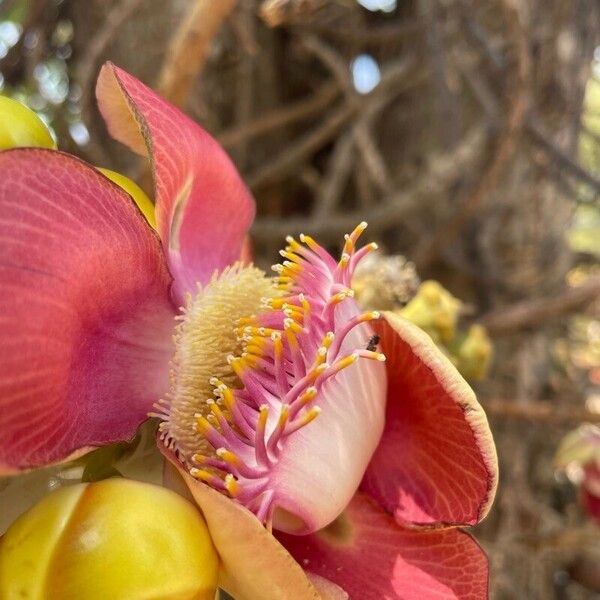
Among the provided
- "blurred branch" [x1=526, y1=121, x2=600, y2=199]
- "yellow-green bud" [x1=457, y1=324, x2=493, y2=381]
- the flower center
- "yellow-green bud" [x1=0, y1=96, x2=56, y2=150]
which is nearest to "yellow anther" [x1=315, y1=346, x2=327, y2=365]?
the flower center

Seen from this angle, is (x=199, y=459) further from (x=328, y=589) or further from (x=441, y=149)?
(x=441, y=149)

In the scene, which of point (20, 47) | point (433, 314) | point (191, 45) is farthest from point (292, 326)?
point (20, 47)

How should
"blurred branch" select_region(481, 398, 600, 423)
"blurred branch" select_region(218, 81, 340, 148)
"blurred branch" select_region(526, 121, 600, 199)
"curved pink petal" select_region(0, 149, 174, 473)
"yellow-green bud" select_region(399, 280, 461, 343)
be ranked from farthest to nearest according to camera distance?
1. "blurred branch" select_region(218, 81, 340, 148)
2. "blurred branch" select_region(526, 121, 600, 199)
3. "blurred branch" select_region(481, 398, 600, 423)
4. "yellow-green bud" select_region(399, 280, 461, 343)
5. "curved pink petal" select_region(0, 149, 174, 473)

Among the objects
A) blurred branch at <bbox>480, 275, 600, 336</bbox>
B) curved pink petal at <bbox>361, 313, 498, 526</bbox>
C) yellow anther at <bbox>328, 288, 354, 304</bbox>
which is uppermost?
yellow anther at <bbox>328, 288, 354, 304</bbox>

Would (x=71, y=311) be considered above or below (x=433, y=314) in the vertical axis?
above

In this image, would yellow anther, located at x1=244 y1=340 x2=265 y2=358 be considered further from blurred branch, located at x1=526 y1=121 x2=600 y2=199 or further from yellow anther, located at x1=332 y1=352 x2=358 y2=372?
blurred branch, located at x1=526 y1=121 x2=600 y2=199

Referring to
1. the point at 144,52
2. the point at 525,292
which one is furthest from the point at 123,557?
the point at 525,292

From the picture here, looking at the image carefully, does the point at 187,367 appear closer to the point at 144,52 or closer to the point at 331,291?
the point at 331,291
